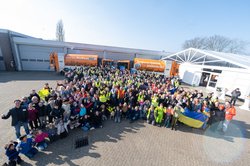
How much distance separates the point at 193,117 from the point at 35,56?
79.9 ft

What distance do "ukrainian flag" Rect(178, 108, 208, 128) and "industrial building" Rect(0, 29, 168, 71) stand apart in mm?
19032

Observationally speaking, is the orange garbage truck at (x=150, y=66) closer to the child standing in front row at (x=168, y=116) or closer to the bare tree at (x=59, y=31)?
the child standing in front row at (x=168, y=116)

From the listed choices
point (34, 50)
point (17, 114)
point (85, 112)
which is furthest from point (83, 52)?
point (17, 114)

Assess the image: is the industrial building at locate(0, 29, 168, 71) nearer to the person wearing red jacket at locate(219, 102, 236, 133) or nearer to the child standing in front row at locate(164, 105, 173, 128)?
the child standing in front row at locate(164, 105, 173, 128)

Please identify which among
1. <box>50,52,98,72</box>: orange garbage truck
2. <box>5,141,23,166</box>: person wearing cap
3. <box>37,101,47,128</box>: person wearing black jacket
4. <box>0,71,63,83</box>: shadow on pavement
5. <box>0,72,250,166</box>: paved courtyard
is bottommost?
<box>0,72,250,166</box>: paved courtyard

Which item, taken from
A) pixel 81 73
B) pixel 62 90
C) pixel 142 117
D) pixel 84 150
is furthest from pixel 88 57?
pixel 84 150

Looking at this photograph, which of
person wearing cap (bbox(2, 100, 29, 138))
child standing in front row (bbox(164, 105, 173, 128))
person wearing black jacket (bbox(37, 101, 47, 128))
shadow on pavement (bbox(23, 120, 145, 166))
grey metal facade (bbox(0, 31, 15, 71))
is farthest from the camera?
grey metal facade (bbox(0, 31, 15, 71))

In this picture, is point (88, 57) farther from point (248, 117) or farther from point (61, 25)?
point (61, 25)

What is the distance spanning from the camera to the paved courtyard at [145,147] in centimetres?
395

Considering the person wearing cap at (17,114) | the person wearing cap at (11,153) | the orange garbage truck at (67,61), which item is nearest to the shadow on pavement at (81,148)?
the person wearing cap at (11,153)

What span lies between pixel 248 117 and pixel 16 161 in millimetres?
13460

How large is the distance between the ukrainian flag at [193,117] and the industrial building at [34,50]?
1903cm

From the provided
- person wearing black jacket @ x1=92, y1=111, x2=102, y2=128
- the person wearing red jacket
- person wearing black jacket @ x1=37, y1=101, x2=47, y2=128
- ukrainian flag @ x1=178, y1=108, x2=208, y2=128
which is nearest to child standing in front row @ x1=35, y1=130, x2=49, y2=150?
person wearing black jacket @ x1=37, y1=101, x2=47, y2=128

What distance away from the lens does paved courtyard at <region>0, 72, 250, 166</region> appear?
3949 millimetres
